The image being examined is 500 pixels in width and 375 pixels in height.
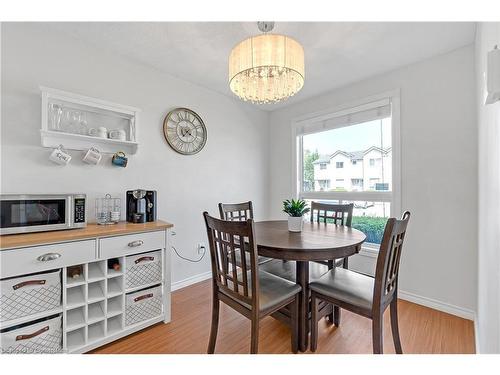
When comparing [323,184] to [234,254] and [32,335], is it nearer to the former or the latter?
[234,254]

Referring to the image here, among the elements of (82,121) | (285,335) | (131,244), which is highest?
(82,121)

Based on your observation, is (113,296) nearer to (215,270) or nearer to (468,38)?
(215,270)

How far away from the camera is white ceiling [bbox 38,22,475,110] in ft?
5.94

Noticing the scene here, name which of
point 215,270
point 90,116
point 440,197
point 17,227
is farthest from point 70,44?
point 440,197

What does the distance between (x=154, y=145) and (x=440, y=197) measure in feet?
9.37

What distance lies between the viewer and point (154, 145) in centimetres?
245

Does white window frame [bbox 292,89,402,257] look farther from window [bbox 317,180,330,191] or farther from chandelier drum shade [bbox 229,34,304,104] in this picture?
chandelier drum shade [bbox 229,34,304,104]

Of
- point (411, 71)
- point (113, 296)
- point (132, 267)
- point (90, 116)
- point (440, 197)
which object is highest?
point (411, 71)

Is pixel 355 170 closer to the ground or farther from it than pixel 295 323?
farther from it

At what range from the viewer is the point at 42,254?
55.6 inches

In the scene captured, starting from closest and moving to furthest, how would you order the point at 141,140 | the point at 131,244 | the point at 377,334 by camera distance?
the point at 377,334, the point at 131,244, the point at 141,140

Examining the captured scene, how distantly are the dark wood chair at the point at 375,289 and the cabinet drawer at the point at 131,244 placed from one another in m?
1.25

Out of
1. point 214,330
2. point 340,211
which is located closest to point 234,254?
point 214,330

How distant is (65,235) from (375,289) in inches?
76.2
